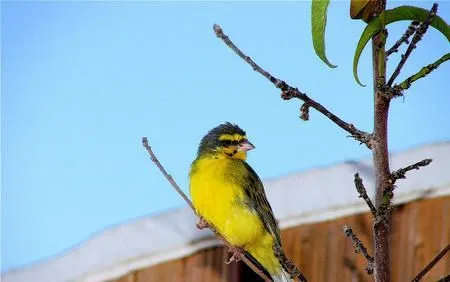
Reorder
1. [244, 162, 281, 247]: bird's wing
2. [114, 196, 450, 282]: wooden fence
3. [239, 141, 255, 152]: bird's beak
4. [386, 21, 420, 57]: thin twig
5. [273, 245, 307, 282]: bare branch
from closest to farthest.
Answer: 1. [386, 21, 420, 57]: thin twig
2. [273, 245, 307, 282]: bare branch
3. [244, 162, 281, 247]: bird's wing
4. [239, 141, 255, 152]: bird's beak
5. [114, 196, 450, 282]: wooden fence

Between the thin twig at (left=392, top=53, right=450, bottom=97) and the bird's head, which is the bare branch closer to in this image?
the thin twig at (left=392, top=53, right=450, bottom=97)

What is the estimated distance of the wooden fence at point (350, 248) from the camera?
5.50m

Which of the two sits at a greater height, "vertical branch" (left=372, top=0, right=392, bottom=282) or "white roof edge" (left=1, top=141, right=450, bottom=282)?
"white roof edge" (left=1, top=141, right=450, bottom=282)

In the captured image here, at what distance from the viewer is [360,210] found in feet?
18.4

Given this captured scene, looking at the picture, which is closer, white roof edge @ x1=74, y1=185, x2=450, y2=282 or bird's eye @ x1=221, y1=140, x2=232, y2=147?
bird's eye @ x1=221, y1=140, x2=232, y2=147

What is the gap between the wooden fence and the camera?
5.50 metres

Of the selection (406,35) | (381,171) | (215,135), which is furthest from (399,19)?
(215,135)

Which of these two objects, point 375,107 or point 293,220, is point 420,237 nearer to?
point 293,220

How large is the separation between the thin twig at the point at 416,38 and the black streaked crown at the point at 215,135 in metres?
3.86

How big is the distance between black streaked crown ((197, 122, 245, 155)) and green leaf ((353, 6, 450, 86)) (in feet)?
12.5

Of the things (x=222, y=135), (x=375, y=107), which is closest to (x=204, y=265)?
(x=222, y=135)

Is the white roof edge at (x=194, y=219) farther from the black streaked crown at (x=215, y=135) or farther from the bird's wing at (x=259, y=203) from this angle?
the bird's wing at (x=259, y=203)

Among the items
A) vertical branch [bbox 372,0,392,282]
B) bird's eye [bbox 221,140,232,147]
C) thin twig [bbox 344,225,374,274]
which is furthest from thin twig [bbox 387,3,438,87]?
bird's eye [bbox 221,140,232,147]

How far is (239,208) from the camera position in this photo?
4762mm
